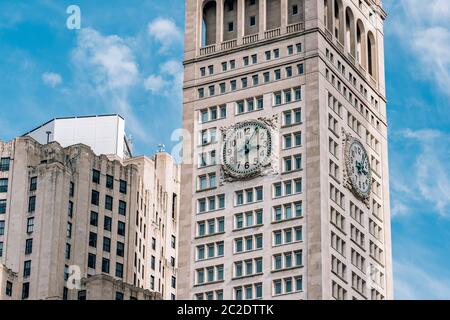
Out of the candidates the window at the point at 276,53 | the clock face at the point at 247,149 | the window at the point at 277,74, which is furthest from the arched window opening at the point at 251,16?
the clock face at the point at 247,149

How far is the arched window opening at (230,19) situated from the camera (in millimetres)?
170000

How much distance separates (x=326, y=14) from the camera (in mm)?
168750

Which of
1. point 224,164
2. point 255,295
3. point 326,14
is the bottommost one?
point 255,295

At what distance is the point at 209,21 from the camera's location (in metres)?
174

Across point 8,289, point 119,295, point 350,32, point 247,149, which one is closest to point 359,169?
point 247,149

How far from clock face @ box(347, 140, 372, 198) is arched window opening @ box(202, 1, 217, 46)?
21.8m

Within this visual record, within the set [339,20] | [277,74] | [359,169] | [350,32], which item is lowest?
[359,169]

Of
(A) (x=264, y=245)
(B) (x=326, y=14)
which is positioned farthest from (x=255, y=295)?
(B) (x=326, y=14)

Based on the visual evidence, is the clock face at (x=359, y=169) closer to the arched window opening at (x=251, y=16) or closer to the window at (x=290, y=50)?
the window at (x=290, y=50)

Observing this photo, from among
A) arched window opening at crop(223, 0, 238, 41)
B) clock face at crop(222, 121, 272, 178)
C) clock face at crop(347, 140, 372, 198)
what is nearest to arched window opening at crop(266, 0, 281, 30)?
arched window opening at crop(223, 0, 238, 41)

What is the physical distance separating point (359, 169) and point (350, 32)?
19080mm

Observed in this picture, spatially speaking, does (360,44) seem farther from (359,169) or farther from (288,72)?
(359,169)
